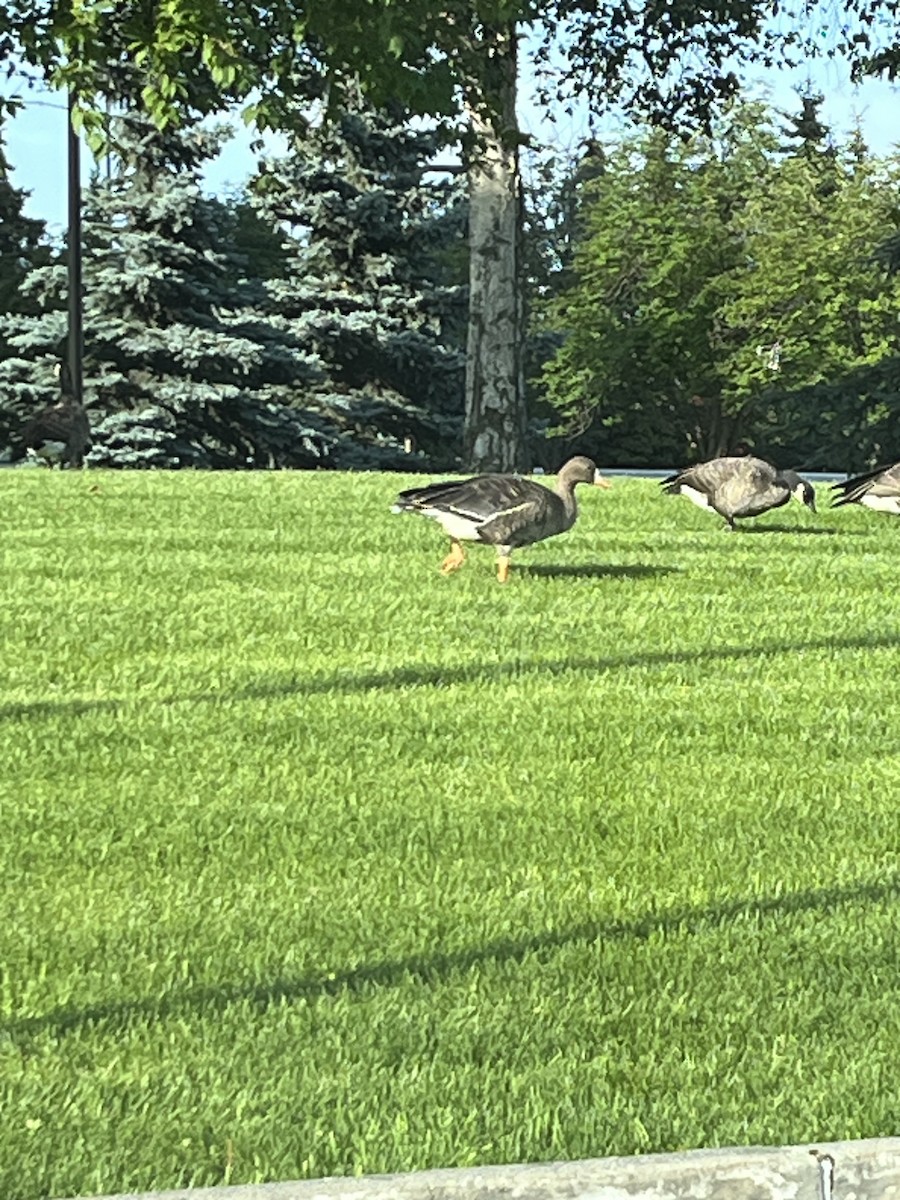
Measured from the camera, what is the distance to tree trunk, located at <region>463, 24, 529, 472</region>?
25.2 meters

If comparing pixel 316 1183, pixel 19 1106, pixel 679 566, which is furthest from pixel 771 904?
pixel 679 566

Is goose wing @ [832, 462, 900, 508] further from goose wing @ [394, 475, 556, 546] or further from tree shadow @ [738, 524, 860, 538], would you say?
goose wing @ [394, 475, 556, 546]

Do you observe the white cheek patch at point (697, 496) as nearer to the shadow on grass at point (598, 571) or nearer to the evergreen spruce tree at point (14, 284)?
the shadow on grass at point (598, 571)

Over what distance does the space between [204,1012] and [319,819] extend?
1.90 metres

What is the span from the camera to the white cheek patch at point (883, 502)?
17312 millimetres

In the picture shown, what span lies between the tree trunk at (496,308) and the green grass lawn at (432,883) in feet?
47.3

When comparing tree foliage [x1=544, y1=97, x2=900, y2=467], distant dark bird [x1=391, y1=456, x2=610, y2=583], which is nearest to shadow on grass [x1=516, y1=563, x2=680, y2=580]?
distant dark bird [x1=391, y1=456, x2=610, y2=583]

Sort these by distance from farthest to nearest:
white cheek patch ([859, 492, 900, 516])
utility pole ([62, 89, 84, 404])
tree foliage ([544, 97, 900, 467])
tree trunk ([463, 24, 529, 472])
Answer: tree foliage ([544, 97, 900, 467]) → utility pole ([62, 89, 84, 404]) → tree trunk ([463, 24, 529, 472]) → white cheek patch ([859, 492, 900, 516])

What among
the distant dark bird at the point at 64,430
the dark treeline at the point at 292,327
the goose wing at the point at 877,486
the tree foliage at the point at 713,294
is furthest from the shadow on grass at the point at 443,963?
the tree foliage at the point at 713,294

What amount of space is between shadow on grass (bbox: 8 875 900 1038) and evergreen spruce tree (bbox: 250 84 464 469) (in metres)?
38.1

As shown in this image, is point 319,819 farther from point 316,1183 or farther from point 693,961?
point 316,1183

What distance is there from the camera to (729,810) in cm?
650

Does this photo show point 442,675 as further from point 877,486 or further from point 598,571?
point 877,486

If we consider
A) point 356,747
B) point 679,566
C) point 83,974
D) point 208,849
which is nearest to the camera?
point 83,974
